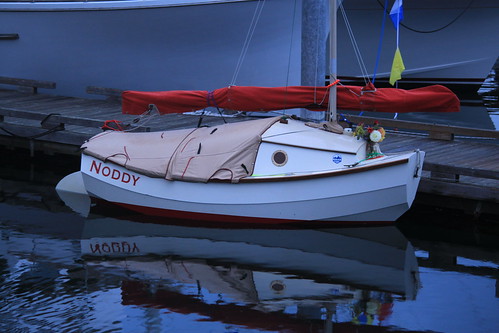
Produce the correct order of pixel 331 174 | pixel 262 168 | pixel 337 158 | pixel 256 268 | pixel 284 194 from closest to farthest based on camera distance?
pixel 256 268, pixel 331 174, pixel 337 158, pixel 284 194, pixel 262 168

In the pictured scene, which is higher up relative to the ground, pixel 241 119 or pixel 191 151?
pixel 241 119

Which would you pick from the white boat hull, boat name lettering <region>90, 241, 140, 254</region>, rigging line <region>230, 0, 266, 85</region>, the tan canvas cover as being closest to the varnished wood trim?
the white boat hull

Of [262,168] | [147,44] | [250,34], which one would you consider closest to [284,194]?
[262,168]

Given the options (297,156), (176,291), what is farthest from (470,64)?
(176,291)

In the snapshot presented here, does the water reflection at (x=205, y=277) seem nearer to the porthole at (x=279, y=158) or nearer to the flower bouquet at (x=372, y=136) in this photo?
the porthole at (x=279, y=158)

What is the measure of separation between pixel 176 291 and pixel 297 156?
3.27 metres

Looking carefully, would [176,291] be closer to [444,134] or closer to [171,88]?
[444,134]

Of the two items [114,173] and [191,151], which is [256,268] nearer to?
[191,151]

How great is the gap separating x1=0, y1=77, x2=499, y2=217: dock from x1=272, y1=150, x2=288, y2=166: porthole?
7.57 feet

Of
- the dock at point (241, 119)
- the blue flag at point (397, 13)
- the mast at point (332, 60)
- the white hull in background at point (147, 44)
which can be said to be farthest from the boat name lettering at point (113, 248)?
the white hull in background at point (147, 44)

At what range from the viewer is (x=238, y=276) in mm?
11516

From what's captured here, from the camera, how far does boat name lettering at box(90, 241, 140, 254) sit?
1261cm

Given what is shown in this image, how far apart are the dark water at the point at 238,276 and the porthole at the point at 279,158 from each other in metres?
1.10

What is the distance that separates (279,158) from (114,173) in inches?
112
